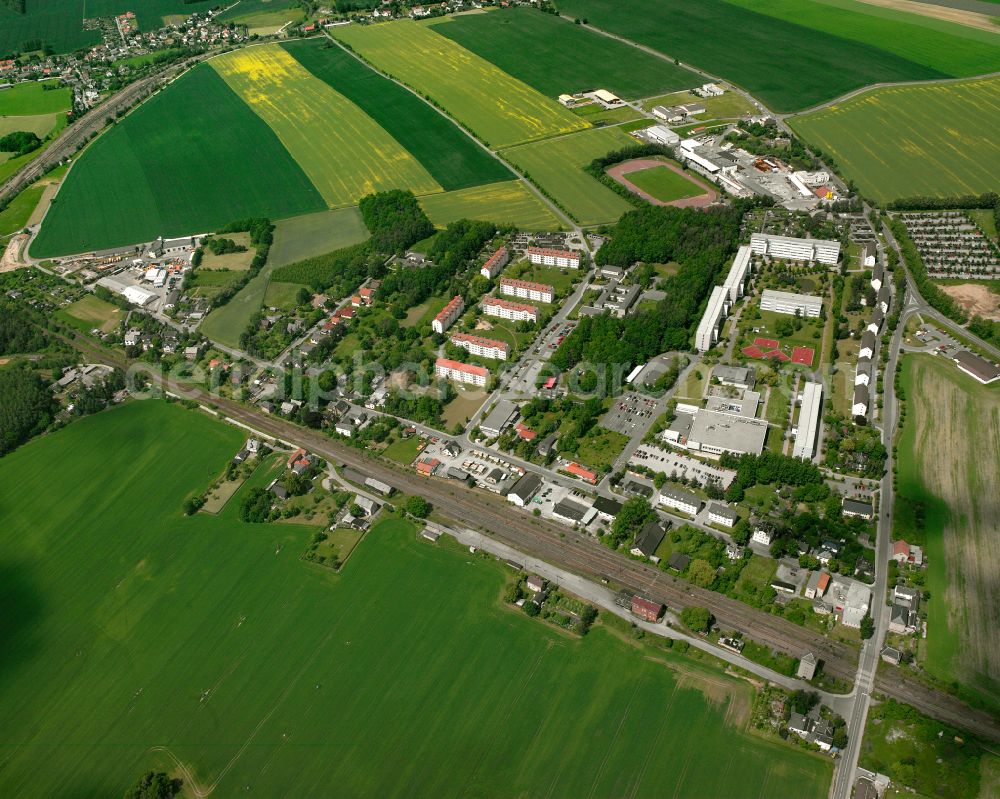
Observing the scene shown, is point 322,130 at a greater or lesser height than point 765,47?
lesser

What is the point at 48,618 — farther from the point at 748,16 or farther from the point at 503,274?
the point at 748,16

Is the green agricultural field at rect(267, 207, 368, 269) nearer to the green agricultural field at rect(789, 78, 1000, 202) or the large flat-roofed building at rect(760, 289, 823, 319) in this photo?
the large flat-roofed building at rect(760, 289, 823, 319)

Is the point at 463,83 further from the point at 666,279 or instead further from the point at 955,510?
the point at 955,510

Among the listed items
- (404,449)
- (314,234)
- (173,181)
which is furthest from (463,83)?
(404,449)

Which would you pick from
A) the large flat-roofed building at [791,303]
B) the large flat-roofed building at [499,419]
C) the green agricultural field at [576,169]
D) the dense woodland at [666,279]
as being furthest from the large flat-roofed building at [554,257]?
the large flat-roofed building at [499,419]

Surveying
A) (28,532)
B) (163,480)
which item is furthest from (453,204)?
(28,532)

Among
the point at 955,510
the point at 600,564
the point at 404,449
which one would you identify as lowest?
the point at 404,449
